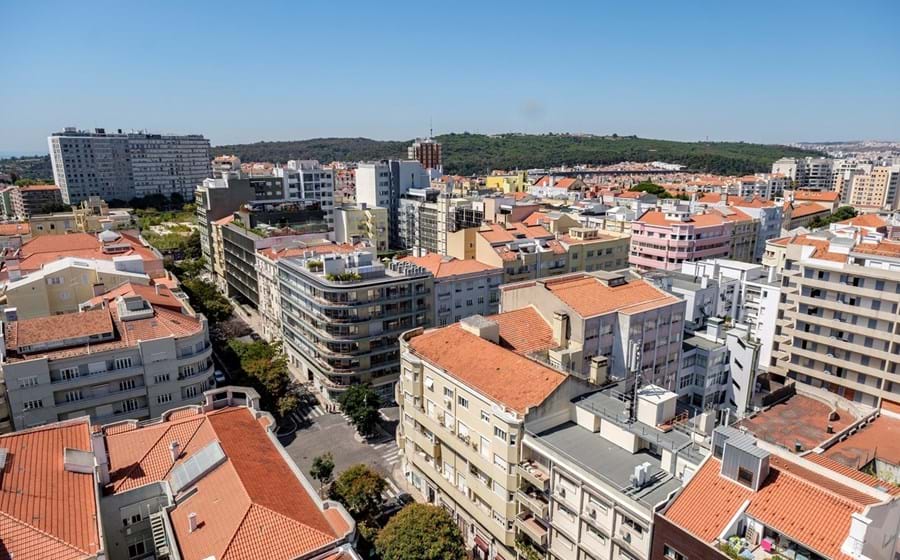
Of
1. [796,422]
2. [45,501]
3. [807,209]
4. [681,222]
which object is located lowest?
[796,422]

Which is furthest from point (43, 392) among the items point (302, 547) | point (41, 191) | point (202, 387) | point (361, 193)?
point (41, 191)

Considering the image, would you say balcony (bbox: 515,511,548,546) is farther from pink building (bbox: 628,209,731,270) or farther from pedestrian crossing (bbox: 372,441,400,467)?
pink building (bbox: 628,209,731,270)

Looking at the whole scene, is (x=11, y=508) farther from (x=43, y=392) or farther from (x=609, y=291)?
(x=609, y=291)

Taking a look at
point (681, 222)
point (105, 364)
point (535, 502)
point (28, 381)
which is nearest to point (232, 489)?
point (535, 502)

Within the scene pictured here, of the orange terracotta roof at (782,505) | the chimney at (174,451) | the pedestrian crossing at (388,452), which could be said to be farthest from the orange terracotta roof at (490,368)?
the chimney at (174,451)

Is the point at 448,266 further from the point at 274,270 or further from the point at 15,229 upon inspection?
the point at 15,229

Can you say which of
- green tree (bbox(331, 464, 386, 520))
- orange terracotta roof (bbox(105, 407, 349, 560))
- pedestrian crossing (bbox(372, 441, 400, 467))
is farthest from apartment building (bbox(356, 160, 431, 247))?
orange terracotta roof (bbox(105, 407, 349, 560))
